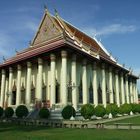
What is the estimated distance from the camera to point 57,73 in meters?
31.9

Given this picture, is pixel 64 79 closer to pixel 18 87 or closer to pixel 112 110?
pixel 112 110

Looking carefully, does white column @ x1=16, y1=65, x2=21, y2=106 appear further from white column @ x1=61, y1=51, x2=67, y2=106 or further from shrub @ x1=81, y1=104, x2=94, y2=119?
shrub @ x1=81, y1=104, x2=94, y2=119

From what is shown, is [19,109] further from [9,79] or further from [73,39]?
[73,39]

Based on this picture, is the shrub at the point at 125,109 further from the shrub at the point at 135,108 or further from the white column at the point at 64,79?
the white column at the point at 64,79

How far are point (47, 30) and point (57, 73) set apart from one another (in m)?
7.77

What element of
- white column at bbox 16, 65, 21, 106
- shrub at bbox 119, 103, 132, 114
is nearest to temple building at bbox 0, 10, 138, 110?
white column at bbox 16, 65, 21, 106

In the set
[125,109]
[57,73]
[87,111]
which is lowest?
[87,111]

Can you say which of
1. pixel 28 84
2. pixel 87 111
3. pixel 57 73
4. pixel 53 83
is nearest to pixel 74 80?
pixel 53 83

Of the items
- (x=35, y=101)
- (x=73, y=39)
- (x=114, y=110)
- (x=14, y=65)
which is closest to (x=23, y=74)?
(x=14, y=65)

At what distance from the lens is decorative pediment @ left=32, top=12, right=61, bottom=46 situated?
34781 mm

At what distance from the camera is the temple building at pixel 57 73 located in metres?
29.2

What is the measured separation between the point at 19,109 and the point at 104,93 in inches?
526

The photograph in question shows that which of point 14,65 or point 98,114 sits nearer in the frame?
point 98,114

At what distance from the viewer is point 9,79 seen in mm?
36531
